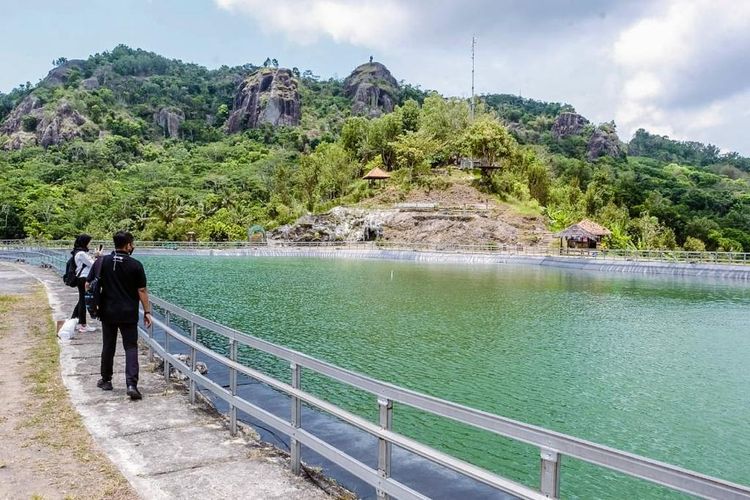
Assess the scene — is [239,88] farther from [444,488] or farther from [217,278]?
[444,488]

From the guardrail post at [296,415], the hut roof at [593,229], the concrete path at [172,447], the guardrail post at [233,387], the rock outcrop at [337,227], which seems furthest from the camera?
the rock outcrop at [337,227]

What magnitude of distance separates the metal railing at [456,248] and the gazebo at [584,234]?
4.89ft

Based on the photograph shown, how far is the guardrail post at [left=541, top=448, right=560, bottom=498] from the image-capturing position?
111 inches

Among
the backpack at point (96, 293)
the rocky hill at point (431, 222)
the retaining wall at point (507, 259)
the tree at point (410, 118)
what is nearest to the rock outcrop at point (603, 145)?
the tree at point (410, 118)

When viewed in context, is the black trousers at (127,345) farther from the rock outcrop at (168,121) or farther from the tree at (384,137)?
the rock outcrop at (168,121)

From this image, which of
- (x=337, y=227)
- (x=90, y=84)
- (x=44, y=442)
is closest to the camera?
(x=44, y=442)

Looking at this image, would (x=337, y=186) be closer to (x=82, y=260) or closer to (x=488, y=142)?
(x=488, y=142)

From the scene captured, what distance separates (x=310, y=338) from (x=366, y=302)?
7970 millimetres

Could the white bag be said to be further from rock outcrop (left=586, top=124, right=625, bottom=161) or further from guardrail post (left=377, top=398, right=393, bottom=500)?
rock outcrop (left=586, top=124, right=625, bottom=161)

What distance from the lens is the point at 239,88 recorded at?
181 meters

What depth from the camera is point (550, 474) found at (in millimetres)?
2850

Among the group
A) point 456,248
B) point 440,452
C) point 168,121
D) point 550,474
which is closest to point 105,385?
point 440,452

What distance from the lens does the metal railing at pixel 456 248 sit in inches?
1624

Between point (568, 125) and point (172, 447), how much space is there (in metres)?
A: 187
